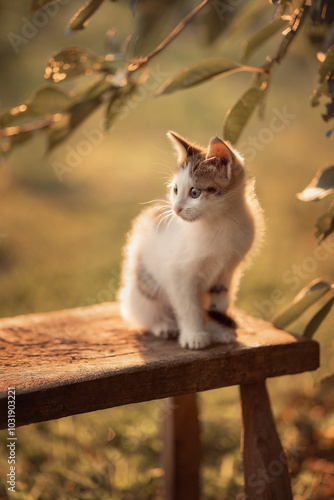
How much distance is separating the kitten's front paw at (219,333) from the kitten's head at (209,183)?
283 millimetres

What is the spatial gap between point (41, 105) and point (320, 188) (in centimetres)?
71

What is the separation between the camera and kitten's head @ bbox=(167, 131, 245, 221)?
1.21m

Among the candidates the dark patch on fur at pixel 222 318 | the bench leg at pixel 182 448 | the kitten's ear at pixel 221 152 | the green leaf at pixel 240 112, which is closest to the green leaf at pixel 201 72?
the green leaf at pixel 240 112

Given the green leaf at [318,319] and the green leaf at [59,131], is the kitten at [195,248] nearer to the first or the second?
the green leaf at [318,319]

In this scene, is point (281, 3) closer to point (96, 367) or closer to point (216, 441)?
point (96, 367)

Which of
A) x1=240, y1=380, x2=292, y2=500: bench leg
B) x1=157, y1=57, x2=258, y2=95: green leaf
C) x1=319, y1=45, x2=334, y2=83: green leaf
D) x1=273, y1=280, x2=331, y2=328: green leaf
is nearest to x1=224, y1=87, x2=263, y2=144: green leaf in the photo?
x1=157, y1=57, x2=258, y2=95: green leaf

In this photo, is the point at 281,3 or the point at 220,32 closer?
the point at 281,3

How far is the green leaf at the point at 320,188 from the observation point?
1.17m

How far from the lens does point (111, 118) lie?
136 centimetres

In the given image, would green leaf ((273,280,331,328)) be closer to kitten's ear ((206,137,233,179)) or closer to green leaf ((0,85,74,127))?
kitten's ear ((206,137,233,179))

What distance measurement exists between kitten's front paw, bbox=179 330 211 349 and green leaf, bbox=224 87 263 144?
1.52ft

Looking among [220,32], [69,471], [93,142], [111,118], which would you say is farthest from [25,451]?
[93,142]

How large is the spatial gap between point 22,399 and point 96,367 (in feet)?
0.59

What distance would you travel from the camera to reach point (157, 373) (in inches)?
43.9
